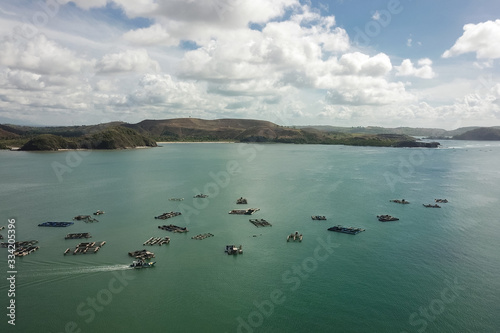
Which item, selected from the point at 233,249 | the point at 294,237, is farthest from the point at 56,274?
the point at 294,237

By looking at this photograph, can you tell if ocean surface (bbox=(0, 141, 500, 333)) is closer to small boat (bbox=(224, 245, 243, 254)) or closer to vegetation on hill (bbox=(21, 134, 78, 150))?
small boat (bbox=(224, 245, 243, 254))

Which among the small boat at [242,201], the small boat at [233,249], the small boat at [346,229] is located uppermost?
the small boat at [242,201]

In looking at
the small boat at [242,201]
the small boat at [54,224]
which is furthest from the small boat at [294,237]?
the small boat at [54,224]

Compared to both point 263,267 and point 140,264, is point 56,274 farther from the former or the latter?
point 263,267

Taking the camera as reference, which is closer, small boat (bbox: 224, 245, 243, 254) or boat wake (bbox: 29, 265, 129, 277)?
boat wake (bbox: 29, 265, 129, 277)

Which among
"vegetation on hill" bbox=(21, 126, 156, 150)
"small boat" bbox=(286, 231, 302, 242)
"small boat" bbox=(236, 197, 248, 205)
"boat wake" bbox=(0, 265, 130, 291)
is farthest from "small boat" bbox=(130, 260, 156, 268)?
"vegetation on hill" bbox=(21, 126, 156, 150)

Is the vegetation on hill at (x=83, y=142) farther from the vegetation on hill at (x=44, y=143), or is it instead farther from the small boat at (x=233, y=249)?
the small boat at (x=233, y=249)

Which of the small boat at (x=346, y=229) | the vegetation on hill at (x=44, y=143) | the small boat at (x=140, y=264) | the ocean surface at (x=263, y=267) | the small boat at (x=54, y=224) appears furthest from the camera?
the vegetation on hill at (x=44, y=143)

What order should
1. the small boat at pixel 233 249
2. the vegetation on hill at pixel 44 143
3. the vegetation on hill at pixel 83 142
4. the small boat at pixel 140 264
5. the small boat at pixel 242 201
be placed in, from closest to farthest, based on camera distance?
the small boat at pixel 140 264
the small boat at pixel 233 249
the small boat at pixel 242 201
the vegetation on hill at pixel 44 143
the vegetation on hill at pixel 83 142

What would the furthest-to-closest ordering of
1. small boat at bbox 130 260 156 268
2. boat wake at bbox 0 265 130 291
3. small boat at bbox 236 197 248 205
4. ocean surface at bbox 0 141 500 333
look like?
small boat at bbox 236 197 248 205, small boat at bbox 130 260 156 268, boat wake at bbox 0 265 130 291, ocean surface at bbox 0 141 500 333

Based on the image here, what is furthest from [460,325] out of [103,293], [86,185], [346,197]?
[86,185]
